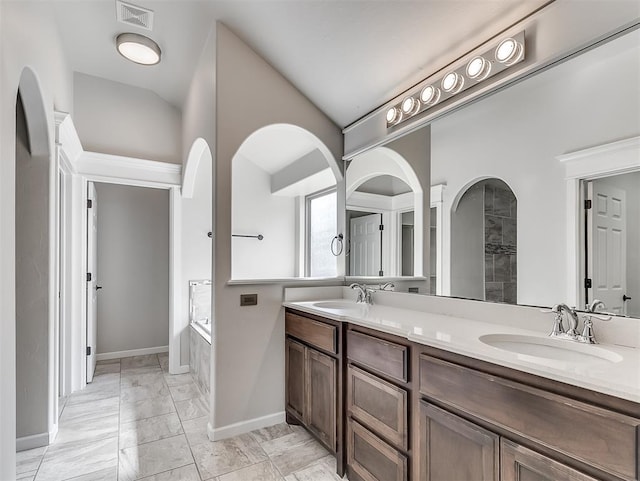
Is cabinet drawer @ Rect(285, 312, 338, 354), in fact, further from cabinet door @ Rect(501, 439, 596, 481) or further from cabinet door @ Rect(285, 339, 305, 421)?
cabinet door @ Rect(501, 439, 596, 481)

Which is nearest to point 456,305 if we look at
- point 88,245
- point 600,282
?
point 600,282

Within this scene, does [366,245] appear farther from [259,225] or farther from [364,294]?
[259,225]

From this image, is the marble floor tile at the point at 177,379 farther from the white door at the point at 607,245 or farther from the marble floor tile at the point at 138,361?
the white door at the point at 607,245

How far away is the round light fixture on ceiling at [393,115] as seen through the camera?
2.25 meters

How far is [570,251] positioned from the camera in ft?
4.77

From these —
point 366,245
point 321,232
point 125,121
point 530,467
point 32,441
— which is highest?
point 125,121

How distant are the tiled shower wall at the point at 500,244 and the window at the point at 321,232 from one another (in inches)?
90.5

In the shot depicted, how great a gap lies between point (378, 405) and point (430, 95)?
66.7 inches

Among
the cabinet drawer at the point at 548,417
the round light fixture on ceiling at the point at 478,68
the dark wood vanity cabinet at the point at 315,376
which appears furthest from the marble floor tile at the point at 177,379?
the round light fixture on ceiling at the point at 478,68

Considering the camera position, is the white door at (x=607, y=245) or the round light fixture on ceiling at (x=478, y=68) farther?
the round light fixture on ceiling at (x=478, y=68)

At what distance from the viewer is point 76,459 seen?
7.04 ft

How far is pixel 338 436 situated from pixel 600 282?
1495 mm

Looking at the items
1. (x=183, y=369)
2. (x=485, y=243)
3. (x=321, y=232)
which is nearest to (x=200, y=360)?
(x=183, y=369)

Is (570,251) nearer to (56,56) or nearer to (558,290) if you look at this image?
(558,290)
